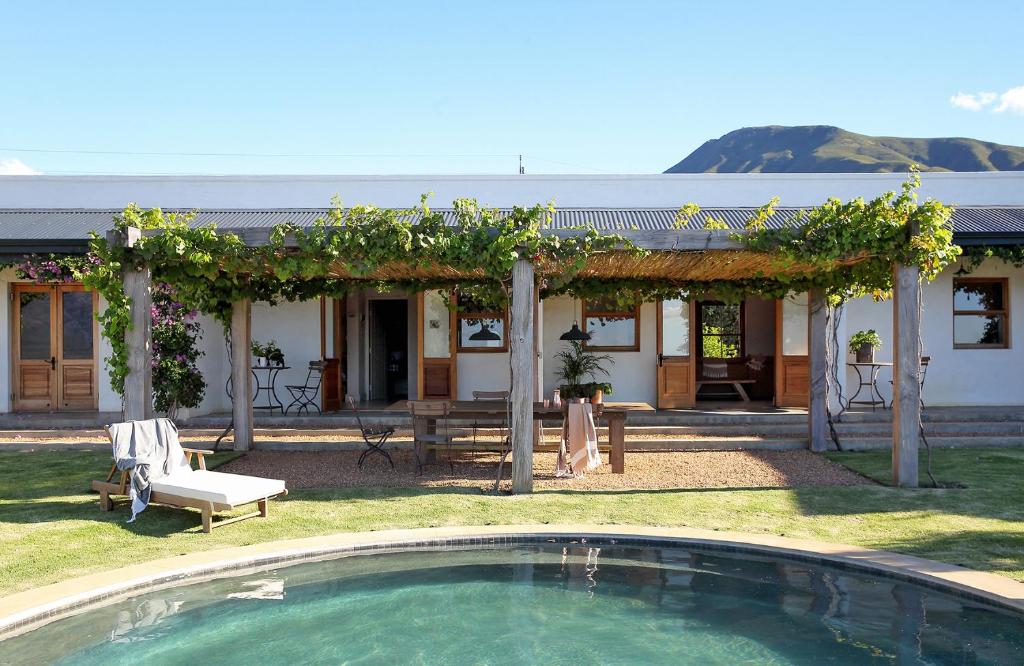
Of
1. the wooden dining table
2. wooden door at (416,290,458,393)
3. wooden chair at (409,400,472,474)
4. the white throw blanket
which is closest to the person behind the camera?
the white throw blanket

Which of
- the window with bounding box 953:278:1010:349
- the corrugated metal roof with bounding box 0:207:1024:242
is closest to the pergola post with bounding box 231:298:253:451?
the corrugated metal roof with bounding box 0:207:1024:242

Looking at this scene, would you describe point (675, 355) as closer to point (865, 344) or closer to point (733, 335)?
point (865, 344)

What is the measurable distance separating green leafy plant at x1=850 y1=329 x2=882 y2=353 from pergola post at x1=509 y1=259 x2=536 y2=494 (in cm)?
757

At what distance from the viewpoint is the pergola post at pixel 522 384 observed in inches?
312

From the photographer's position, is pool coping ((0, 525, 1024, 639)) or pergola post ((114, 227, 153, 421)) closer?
pool coping ((0, 525, 1024, 639))

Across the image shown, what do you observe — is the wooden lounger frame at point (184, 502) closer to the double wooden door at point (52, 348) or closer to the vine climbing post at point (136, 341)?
the vine climbing post at point (136, 341)

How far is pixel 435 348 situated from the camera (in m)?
14.0

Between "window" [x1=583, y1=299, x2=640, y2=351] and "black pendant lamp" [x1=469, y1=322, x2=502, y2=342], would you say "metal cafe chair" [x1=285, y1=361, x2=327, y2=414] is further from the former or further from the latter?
"window" [x1=583, y1=299, x2=640, y2=351]

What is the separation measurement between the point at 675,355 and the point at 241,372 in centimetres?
731

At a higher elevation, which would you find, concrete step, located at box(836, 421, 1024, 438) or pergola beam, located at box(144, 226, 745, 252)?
pergola beam, located at box(144, 226, 745, 252)

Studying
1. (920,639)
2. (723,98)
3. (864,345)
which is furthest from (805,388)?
(723,98)

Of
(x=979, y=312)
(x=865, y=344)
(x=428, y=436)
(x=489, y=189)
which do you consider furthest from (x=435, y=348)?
(x=979, y=312)

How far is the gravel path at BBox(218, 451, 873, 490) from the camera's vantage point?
27.6 feet

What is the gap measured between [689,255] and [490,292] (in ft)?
9.63
